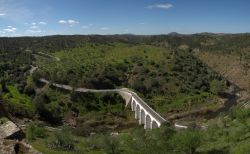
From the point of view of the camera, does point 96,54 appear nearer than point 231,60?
Yes

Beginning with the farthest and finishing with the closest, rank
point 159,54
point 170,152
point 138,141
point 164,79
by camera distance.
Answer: point 159,54, point 164,79, point 138,141, point 170,152

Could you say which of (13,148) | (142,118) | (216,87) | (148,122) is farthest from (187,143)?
(216,87)

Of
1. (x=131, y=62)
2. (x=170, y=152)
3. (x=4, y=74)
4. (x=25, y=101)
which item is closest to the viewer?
(x=170, y=152)

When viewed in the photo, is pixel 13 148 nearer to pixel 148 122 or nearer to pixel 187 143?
pixel 187 143

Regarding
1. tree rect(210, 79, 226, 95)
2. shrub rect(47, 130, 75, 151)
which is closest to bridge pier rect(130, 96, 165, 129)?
shrub rect(47, 130, 75, 151)

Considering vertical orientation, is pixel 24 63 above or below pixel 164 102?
above

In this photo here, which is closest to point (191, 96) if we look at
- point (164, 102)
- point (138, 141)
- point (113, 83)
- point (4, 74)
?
point (164, 102)

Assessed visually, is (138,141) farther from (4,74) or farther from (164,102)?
(4,74)

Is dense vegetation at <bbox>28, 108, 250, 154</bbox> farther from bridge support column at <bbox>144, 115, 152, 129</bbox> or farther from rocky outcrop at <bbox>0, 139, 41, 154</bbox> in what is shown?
bridge support column at <bbox>144, 115, 152, 129</bbox>
